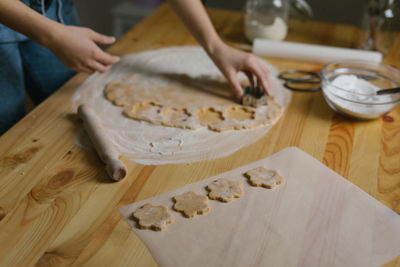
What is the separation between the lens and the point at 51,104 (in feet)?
3.60

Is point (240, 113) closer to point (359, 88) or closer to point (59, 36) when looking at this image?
point (359, 88)

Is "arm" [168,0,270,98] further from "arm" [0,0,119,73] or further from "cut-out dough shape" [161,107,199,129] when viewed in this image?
"arm" [0,0,119,73]

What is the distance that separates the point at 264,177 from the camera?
835 mm

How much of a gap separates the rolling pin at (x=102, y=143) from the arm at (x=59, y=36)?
0.44ft

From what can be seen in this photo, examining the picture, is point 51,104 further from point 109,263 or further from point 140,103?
point 109,263

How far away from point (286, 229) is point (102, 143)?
46 centimetres

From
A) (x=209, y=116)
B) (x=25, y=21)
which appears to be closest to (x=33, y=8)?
(x=25, y=21)

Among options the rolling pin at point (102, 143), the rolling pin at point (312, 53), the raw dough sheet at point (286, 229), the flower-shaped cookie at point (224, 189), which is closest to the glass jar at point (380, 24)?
the rolling pin at point (312, 53)

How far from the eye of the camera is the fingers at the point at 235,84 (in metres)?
1.14

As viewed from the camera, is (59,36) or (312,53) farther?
(312,53)

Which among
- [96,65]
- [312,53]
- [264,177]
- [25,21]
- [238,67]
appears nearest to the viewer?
[264,177]

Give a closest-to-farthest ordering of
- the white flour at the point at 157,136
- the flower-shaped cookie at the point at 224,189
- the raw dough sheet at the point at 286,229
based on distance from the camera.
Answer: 1. the raw dough sheet at the point at 286,229
2. the flower-shaped cookie at the point at 224,189
3. the white flour at the point at 157,136

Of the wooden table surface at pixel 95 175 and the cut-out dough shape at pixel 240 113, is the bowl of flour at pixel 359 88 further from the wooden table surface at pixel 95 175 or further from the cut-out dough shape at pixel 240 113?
the cut-out dough shape at pixel 240 113

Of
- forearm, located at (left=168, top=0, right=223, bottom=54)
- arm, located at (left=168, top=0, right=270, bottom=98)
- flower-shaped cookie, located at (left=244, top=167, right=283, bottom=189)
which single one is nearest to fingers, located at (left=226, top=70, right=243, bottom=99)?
arm, located at (left=168, top=0, right=270, bottom=98)
